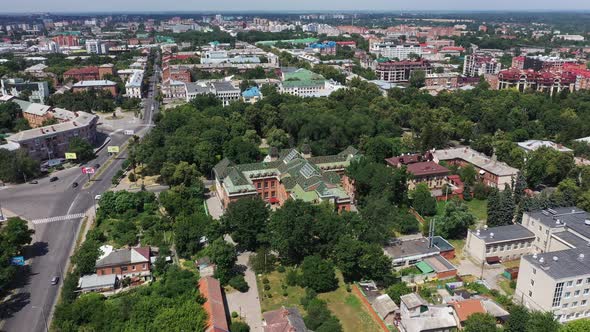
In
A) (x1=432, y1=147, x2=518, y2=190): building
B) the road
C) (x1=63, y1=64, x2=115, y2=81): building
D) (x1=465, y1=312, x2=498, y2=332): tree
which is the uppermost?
(x1=63, y1=64, x2=115, y2=81): building

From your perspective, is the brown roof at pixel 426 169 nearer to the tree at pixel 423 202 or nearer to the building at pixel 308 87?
the tree at pixel 423 202

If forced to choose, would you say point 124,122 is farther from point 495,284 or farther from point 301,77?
point 495,284

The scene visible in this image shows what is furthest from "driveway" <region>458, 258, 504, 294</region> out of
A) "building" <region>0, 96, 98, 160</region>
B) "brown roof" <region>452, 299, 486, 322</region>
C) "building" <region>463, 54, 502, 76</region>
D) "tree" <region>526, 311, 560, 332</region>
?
"building" <region>463, 54, 502, 76</region>

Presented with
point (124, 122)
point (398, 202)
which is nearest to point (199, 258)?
point (398, 202)

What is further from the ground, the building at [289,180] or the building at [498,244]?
the building at [289,180]

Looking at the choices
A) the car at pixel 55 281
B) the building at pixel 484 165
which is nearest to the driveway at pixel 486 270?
the building at pixel 484 165

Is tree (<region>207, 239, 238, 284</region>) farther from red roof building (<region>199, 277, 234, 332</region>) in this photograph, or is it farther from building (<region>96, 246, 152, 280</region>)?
building (<region>96, 246, 152, 280</region>)
